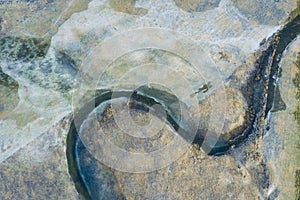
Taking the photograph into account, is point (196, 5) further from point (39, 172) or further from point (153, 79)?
point (39, 172)

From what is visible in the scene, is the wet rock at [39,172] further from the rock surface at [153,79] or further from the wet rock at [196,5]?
the wet rock at [196,5]

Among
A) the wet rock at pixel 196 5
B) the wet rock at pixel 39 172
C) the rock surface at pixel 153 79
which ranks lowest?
the wet rock at pixel 39 172

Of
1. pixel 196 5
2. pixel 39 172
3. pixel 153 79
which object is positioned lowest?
pixel 39 172

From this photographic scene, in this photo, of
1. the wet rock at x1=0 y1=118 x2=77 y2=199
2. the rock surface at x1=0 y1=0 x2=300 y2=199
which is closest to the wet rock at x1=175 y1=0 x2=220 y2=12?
the rock surface at x1=0 y1=0 x2=300 y2=199

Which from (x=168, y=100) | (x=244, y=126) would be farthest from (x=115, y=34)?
(x=244, y=126)

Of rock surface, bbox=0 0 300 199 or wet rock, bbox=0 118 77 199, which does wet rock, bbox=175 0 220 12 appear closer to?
rock surface, bbox=0 0 300 199

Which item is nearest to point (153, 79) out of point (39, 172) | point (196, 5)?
point (196, 5)

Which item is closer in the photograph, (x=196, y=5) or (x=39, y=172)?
(x=39, y=172)

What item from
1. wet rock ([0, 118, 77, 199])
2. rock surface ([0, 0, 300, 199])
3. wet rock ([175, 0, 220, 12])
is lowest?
wet rock ([0, 118, 77, 199])

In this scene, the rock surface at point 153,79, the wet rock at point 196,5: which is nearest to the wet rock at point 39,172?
the rock surface at point 153,79

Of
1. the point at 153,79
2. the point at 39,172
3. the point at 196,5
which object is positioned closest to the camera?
the point at 39,172

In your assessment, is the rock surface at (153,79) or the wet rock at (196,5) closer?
the rock surface at (153,79)
